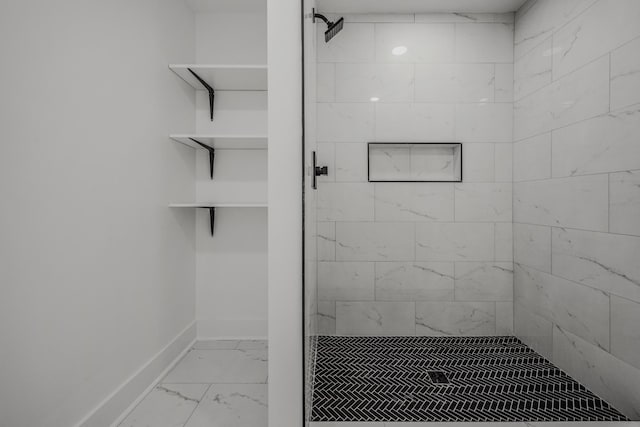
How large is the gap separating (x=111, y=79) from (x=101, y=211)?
0.59m

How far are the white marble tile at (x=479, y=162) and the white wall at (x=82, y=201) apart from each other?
199cm

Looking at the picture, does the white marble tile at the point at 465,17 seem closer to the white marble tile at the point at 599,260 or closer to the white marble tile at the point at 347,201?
the white marble tile at the point at 347,201

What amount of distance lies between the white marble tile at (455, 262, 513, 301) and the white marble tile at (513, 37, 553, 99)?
1207mm

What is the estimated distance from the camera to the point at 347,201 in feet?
8.39

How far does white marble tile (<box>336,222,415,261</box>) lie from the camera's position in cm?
255

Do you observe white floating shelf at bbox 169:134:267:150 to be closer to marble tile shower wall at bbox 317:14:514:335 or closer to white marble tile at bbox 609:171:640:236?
marble tile shower wall at bbox 317:14:514:335

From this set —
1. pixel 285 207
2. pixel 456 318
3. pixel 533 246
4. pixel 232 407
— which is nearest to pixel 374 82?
pixel 533 246

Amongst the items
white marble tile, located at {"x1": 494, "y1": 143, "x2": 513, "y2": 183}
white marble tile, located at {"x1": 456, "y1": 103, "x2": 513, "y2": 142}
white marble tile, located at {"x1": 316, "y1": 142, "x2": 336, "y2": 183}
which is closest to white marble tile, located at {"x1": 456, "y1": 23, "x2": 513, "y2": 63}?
white marble tile, located at {"x1": 456, "y1": 103, "x2": 513, "y2": 142}

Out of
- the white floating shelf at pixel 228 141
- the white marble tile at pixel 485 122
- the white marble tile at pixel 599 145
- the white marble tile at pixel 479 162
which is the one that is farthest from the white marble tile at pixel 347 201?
the white marble tile at pixel 599 145

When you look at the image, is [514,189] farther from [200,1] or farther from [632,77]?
[200,1]

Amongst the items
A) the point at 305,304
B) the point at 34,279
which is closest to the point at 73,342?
the point at 34,279

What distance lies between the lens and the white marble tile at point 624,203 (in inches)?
60.9

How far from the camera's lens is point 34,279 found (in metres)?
1.17

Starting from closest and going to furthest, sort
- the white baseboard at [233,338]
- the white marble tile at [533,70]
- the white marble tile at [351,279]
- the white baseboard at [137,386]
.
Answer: the white baseboard at [137,386]
the white marble tile at [533,70]
the white baseboard at [233,338]
the white marble tile at [351,279]
